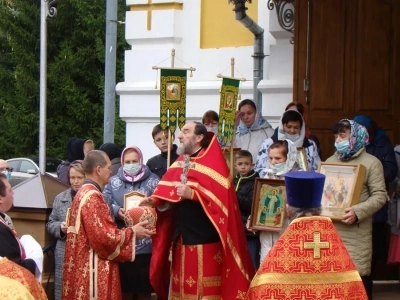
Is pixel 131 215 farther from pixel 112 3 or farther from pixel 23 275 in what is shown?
pixel 112 3

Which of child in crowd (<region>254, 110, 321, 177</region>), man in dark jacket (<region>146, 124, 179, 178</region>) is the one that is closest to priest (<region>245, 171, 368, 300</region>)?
child in crowd (<region>254, 110, 321, 177</region>)

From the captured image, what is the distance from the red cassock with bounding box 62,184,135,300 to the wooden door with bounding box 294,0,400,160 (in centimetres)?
307

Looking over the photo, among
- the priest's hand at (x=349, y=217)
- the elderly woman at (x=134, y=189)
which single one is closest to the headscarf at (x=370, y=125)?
the priest's hand at (x=349, y=217)

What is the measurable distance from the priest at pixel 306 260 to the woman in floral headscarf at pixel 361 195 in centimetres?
178

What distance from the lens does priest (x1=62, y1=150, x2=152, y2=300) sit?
7613mm

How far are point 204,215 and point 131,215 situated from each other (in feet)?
2.85

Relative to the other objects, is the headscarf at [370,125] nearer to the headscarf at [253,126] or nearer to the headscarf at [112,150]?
the headscarf at [253,126]

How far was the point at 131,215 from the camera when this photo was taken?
8391 millimetres

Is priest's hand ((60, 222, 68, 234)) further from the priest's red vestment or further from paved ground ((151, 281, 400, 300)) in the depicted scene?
the priest's red vestment

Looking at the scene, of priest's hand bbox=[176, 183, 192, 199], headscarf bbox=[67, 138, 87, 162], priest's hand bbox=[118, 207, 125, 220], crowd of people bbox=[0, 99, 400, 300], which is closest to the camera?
priest's hand bbox=[176, 183, 192, 199]

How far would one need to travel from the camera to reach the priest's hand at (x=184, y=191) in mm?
7539

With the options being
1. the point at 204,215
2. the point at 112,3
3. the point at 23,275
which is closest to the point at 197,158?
the point at 204,215

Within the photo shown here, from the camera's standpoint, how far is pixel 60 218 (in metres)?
8.45

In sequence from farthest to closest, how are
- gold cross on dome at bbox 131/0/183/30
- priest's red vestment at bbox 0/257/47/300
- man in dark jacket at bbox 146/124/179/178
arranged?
1. gold cross on dome at bbox 131/0/183/30
2. man in dark jacket at bbox 146/124/179/178
3. priest's red vestment at bbox 0/257/47/300
